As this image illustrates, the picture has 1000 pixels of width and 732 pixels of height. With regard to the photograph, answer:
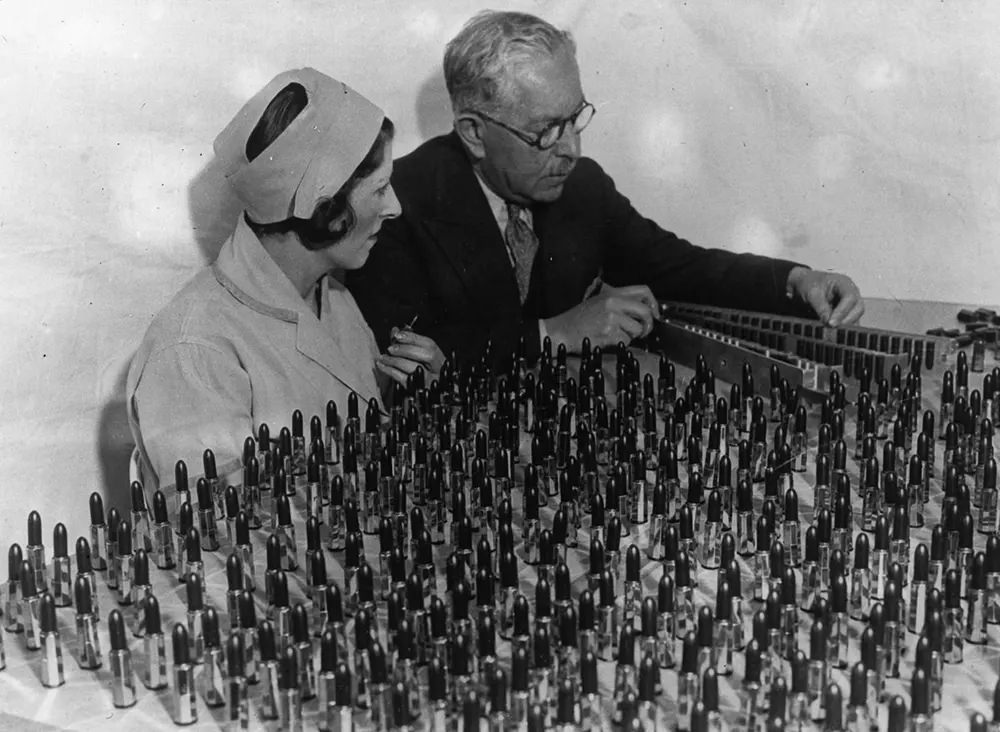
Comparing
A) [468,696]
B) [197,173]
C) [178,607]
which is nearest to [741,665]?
[468,696]

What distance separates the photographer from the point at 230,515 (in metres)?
3.44

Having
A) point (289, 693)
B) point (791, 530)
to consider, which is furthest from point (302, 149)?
point (289, 693)

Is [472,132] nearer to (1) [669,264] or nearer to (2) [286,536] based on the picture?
(1) [669,264]

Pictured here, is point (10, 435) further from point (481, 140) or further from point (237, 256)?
point (481, 140)

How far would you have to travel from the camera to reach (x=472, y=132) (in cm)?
523

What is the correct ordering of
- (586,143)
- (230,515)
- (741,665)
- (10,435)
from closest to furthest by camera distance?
(741,665)
(230,515)
(10,435)
(586,143)

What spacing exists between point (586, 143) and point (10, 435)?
2.78 metres

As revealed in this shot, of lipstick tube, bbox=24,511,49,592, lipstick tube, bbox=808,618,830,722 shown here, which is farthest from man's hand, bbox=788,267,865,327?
lipstick tube, bbox=24,511,49,592

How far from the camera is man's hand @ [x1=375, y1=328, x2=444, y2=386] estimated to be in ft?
16.0

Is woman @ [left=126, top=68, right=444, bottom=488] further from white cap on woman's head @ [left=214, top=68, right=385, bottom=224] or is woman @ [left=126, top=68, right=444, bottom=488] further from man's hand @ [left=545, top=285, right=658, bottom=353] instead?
man's hand @ [left=545, top=285, right=658, bottom=353]

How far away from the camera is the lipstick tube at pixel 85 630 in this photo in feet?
9.33

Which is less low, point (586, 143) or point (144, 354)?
point (586, 143)

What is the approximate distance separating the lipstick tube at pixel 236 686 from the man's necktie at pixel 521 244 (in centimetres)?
303

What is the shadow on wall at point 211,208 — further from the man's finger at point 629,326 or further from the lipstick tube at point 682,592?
the lipstick tube at point 682,592
